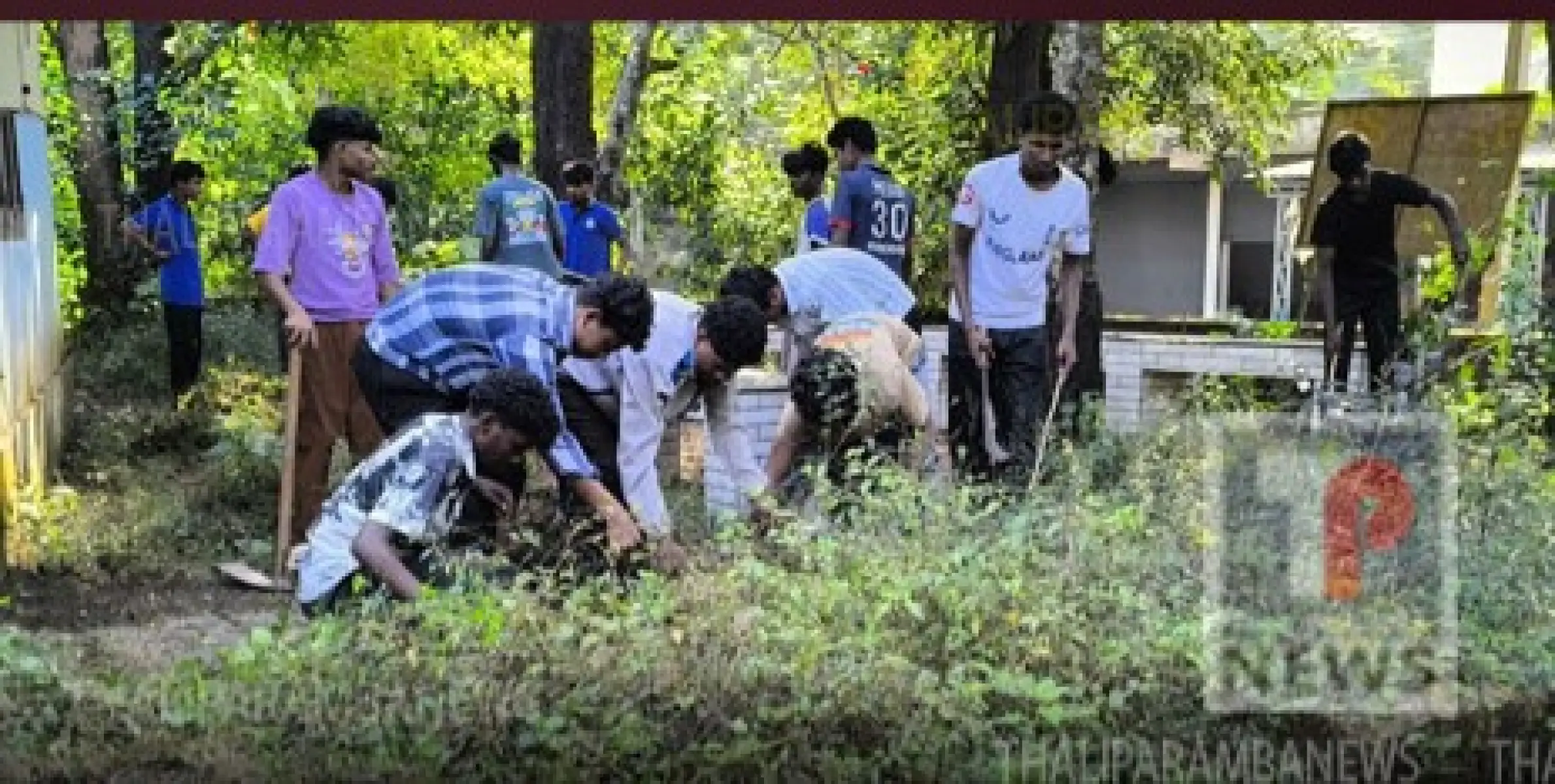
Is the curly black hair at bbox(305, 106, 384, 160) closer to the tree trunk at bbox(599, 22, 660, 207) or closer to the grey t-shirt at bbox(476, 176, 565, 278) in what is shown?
the grey t-shirt at bbox(476, 176, 565, 278)

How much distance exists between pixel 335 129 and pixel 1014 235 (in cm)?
219

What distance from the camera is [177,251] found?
5.91 m

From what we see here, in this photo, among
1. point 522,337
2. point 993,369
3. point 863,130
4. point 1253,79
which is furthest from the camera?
point 1253,79

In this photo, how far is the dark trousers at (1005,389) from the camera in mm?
5750

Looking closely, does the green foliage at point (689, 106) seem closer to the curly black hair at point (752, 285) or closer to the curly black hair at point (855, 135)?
the curly black hair at point (855, 135)

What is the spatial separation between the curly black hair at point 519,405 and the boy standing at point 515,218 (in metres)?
1.45

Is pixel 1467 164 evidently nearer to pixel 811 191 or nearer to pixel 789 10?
pixel 811 191

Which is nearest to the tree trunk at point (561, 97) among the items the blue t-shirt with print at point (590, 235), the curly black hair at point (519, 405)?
the blue t-shirt with print at point (590, 235)

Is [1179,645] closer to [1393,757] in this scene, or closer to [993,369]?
[1393,757]

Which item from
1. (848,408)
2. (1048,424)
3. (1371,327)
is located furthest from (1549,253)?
(848,408)

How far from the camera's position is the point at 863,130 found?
6.54 meters

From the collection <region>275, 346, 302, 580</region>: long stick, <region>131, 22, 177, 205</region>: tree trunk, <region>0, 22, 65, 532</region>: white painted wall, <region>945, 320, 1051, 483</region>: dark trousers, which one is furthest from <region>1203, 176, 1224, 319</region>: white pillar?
<region>0, 22, 65, 532</region>: white painted wall

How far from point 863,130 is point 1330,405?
2257mm

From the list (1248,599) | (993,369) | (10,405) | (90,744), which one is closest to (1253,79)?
(993,369)
